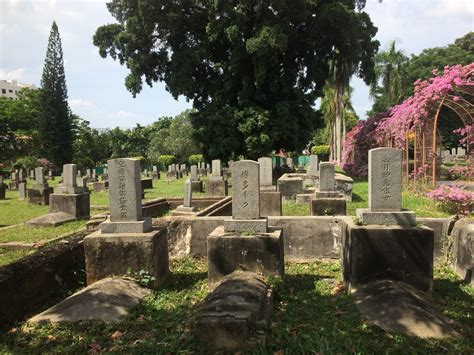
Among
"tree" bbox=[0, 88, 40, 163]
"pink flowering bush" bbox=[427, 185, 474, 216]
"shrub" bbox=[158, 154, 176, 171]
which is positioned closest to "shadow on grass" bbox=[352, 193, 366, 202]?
"pink flowering bush" bbox=[427, 185, 474, 216]

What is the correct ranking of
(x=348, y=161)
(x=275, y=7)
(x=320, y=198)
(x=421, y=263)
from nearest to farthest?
(x=421, y=263), (x=320, y=198), (x=275, y=7), (x=348, y=161)

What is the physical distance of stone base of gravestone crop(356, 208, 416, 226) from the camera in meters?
5.30

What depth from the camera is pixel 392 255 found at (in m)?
5.12

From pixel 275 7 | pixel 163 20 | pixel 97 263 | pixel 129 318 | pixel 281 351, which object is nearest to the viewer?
pixel 281 351

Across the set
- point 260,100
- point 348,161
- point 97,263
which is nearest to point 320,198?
point 97,263

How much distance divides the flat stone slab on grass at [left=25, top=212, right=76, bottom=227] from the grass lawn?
730 cm

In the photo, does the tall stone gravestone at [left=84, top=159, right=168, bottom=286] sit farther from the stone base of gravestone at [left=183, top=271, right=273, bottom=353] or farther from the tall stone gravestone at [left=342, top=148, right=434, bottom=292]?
the tall stone gravestone at [left=342, top=148, right=434, bottom=292]

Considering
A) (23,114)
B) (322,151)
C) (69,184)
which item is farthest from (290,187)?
(322,151)

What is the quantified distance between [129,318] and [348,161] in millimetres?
24606

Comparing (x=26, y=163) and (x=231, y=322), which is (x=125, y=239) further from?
(x=26, y=163)

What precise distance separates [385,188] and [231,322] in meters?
3.17

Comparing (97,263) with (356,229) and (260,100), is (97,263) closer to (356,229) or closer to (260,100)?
(356,229)

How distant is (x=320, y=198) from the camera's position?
34.1 ft

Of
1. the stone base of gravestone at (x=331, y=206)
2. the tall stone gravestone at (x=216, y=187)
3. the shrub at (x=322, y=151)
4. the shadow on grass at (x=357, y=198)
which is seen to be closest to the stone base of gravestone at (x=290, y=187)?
the shadow on grass at (x=357, y=198)
